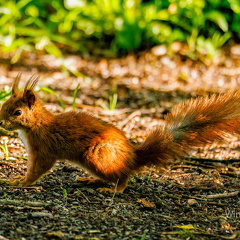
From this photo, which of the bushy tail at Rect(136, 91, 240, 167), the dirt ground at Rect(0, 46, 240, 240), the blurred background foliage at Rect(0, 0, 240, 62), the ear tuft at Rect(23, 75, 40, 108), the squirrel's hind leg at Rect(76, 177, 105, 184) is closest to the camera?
the dirt ground at Rect(0, 46, 240, 240)

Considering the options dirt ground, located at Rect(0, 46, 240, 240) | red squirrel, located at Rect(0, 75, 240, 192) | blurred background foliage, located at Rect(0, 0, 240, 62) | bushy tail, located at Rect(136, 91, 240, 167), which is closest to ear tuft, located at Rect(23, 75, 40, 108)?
red squirrel, located at Rect(0, 75, 240, 192)

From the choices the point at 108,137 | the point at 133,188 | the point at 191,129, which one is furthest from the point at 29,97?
the point at 191,129

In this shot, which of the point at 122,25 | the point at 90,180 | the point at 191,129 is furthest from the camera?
the point at 122,25

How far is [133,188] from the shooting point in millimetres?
3148

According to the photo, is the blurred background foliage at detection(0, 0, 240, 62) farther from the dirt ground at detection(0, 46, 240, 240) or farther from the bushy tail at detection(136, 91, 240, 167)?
the bushy tail at detection(136, 91, 240, 167)

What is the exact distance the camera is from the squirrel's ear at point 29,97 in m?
2.99

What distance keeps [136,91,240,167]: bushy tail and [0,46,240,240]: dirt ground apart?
6.3 inches

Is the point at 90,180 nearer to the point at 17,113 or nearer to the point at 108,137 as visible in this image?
the point at 108,137

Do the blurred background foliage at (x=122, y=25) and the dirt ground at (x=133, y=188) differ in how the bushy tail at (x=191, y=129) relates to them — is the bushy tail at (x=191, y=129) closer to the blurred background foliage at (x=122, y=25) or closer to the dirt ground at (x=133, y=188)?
the dirt ground at (x=133, y=188)

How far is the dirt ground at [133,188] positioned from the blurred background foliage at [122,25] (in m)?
0.60

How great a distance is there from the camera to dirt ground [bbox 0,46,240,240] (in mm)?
2416

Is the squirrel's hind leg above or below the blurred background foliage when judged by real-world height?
below

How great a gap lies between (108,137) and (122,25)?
11.1 feet

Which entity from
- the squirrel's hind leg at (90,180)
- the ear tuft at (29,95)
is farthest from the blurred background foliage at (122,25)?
the squirrel's hind leg at (90,180)
